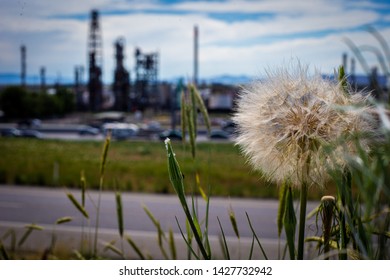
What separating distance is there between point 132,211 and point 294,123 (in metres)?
6.74

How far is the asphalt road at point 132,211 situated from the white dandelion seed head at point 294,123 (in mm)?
4722

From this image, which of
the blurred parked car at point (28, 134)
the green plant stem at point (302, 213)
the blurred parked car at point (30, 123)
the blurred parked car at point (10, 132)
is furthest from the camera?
the blurred parked car at point (30, 123)

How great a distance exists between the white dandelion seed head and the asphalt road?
186 inches

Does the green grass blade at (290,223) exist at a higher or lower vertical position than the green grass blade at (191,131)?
lower

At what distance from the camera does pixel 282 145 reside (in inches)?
39.6

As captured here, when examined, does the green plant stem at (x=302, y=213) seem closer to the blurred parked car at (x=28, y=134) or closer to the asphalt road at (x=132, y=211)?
the asphalt road at (x=132, y=211)

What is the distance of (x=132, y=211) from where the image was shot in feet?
24.9

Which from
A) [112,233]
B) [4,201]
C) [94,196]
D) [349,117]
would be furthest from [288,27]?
[4,201]

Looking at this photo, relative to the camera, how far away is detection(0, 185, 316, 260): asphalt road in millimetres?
6289

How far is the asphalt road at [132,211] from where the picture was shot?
20.6 ft

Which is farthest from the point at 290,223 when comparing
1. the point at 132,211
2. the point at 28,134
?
the point at 28,134

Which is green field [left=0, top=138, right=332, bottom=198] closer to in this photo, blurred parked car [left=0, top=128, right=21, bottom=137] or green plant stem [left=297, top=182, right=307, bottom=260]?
blurred parked car [left=0, top=128, right=21, bottom=137]

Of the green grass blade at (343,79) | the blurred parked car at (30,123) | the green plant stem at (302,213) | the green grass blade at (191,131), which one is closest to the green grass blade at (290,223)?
the green plant stem at (302,213)
